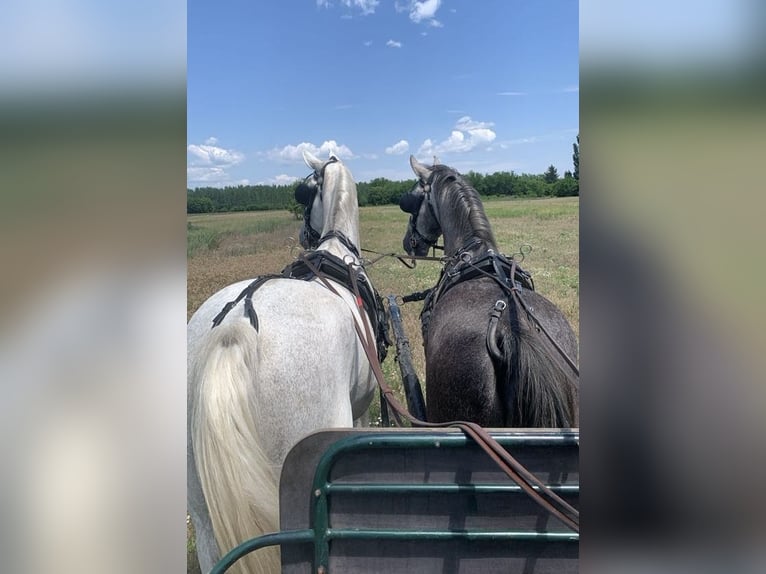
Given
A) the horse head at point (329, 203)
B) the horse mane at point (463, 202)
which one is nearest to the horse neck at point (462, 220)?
the horse mane at point (463, 202)

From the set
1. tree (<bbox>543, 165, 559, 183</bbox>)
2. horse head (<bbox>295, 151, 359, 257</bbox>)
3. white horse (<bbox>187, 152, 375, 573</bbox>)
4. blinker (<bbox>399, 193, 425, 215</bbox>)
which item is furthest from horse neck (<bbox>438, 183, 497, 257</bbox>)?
tree (<bbox>543, 165, 559, 183</bbox>)

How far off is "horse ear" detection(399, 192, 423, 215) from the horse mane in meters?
0.15

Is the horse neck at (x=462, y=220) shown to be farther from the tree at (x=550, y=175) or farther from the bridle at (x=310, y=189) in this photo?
the tree at (x=550, y=175)

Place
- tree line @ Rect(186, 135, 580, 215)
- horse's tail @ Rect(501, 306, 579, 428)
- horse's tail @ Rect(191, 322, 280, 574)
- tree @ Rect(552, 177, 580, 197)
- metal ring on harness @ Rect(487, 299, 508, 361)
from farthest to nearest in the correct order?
metal ring on harness @ Rect(487, 299, 508, 361), horse's tail @ Rect(501, 306, 579, 428), horse's tail @ Rect(191, 322, 280, 574), tree line @ Rect(186, 135, 580, 215), tree @ Rect(552, 177, 580, 197)

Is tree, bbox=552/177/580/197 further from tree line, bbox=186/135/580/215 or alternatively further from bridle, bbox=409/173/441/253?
bridle, bbox=409/173/441/253

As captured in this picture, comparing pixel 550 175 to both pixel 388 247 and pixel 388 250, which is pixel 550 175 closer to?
pixel 388 250

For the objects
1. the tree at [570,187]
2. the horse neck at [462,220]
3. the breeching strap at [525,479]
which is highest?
the horse neck at [462,220]

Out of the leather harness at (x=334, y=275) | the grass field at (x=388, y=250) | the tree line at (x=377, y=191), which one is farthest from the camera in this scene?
the grass field at (x=388, y=250)

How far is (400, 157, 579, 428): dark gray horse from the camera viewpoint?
1.94 m

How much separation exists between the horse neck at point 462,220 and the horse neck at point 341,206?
0.54 meters

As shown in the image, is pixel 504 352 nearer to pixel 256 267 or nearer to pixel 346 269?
pixel 346 269

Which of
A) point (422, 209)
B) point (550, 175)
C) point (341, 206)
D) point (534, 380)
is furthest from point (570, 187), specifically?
point (422, 209)

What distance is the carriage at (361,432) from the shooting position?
991 mm
